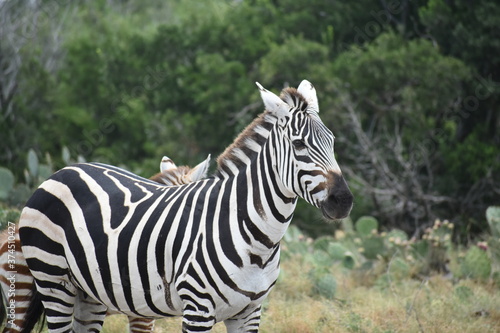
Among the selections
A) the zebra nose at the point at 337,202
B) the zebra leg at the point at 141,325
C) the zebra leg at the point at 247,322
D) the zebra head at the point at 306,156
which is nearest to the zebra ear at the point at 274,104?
the zebra head at the point at 306,156

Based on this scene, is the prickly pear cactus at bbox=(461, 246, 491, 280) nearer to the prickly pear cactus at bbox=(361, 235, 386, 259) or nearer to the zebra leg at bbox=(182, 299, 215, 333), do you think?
the prickly pear cactus at bbox=(361, 235, 386, 259)

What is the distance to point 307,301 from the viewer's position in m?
7.44

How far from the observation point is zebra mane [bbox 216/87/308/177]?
402 centimetres

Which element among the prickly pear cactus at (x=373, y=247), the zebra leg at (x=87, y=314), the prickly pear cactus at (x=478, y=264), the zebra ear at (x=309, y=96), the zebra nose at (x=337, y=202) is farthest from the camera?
the prickly pear cactus at (x=373, y=247)

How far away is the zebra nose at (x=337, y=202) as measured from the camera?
3611 millimetres

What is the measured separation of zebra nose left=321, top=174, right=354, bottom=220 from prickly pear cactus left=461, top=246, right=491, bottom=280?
5.27m

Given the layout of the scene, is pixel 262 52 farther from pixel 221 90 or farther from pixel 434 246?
pixel 434 246

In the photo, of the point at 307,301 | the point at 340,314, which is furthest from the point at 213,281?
the point at 307,301

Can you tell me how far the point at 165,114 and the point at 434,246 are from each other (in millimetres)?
13660

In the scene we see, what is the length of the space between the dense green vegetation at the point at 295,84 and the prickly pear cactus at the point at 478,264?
5.42m

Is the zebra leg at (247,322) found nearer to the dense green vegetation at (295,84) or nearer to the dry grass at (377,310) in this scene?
the dry grass at (377,310)

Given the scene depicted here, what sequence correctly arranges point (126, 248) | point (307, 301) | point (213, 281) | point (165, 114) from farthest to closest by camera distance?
point (165, 114)
point (307, 301)
point (126, 248)
point (213, 281)

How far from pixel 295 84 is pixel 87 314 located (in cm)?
1378

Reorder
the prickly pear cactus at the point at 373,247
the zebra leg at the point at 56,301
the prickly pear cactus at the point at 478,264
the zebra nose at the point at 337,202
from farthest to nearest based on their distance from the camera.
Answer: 1. the prickly pear cactus at the point at 373,247
2. the prickly pear cactus at the point at 478,264
3. the zebra leg at the point at 56,301
4. the zebra nose at the point at 337,202
